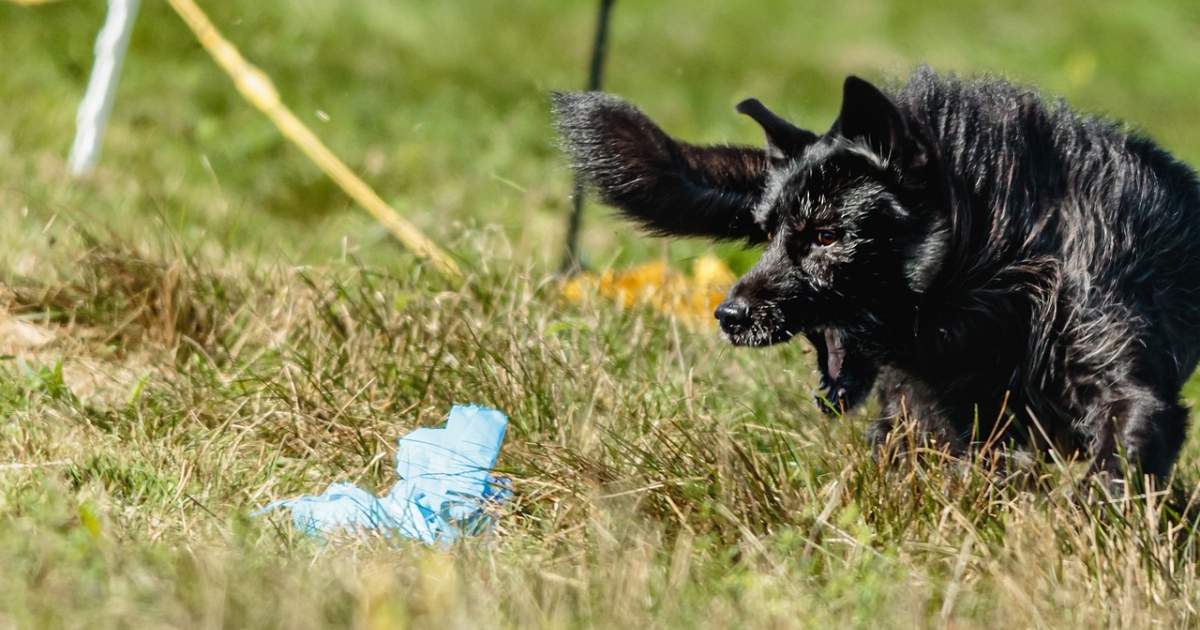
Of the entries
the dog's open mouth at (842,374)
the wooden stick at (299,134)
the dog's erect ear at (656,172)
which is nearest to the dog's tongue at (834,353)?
the dog's open mouth at (842,374)

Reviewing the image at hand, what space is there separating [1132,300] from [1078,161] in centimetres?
41

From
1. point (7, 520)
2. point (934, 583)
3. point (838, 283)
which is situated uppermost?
point (838, 283)

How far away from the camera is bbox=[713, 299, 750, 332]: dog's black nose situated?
393 centimetres

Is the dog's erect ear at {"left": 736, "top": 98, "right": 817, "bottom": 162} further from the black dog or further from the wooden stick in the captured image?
the wooden stick

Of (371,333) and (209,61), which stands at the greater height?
(209,61)

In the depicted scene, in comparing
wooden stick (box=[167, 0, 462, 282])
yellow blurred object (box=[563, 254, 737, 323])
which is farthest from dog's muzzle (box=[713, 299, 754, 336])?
wooden stick (box=[167, 0, 462, 282])

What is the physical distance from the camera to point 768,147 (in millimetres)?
4129

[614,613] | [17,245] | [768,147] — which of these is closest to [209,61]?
[17,245]

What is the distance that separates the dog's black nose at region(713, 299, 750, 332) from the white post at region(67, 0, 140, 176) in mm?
3728

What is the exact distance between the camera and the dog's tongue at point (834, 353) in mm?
4082

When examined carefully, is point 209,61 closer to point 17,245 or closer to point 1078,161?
point 17,245

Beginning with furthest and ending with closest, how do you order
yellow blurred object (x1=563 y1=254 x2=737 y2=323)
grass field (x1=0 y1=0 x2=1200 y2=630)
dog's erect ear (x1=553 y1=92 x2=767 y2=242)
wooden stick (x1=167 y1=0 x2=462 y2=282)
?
wooden stick (x1=167 y1=0 x2=462 y2=282) → yellow blurred object (x1=563 y1=254 x2=737 y2=323) → dog's erect ear (x1=553 y1=92 x2=767 y2=242) → grass field (x1=0 y1=0 x2=1200 y2=630)

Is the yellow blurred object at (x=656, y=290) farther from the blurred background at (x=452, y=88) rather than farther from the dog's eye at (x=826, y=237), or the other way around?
the dog's eye at (x=826, y=237)

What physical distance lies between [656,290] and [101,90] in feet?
9.78
